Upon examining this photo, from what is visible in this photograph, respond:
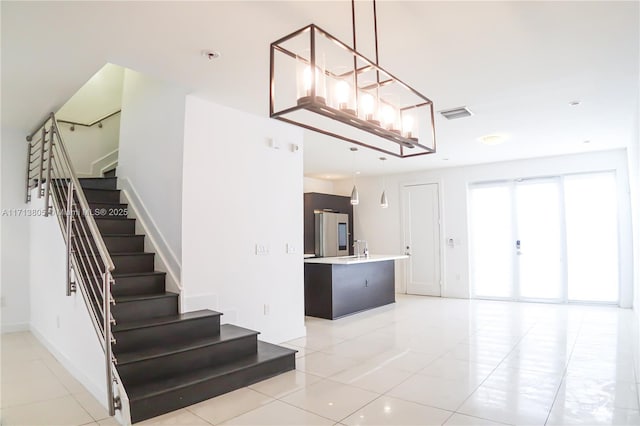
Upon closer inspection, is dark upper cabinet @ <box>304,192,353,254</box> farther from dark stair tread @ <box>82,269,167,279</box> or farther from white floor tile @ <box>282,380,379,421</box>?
white floor tile @ <box>282,380,379,421</box>

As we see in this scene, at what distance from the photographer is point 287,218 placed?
16.1 feet

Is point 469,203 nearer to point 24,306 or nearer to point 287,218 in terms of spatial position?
point 287,218

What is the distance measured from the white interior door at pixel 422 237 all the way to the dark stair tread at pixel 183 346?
18.2ft

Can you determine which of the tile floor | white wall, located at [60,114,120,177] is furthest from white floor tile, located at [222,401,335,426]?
white wall, located at [60,114,120,177]

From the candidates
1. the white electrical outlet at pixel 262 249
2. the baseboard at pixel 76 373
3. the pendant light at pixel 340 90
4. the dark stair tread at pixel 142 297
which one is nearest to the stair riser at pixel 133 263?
the dark stair tread at pixel 142 297

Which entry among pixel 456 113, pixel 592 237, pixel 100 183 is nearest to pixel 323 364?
pixel 456 113

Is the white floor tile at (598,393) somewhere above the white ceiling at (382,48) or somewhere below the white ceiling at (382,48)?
below

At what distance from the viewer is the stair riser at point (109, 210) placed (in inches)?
183

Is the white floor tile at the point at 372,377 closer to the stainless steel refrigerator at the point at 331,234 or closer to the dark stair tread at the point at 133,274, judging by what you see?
the dark stair tread at the point at 133,274

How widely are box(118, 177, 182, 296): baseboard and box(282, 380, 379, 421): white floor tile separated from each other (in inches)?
63.7

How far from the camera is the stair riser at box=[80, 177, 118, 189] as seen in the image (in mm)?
5352

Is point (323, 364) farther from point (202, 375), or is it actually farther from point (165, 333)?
point (165, 333)

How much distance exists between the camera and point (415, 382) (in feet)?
10.8

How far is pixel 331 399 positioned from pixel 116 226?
3.29 m
